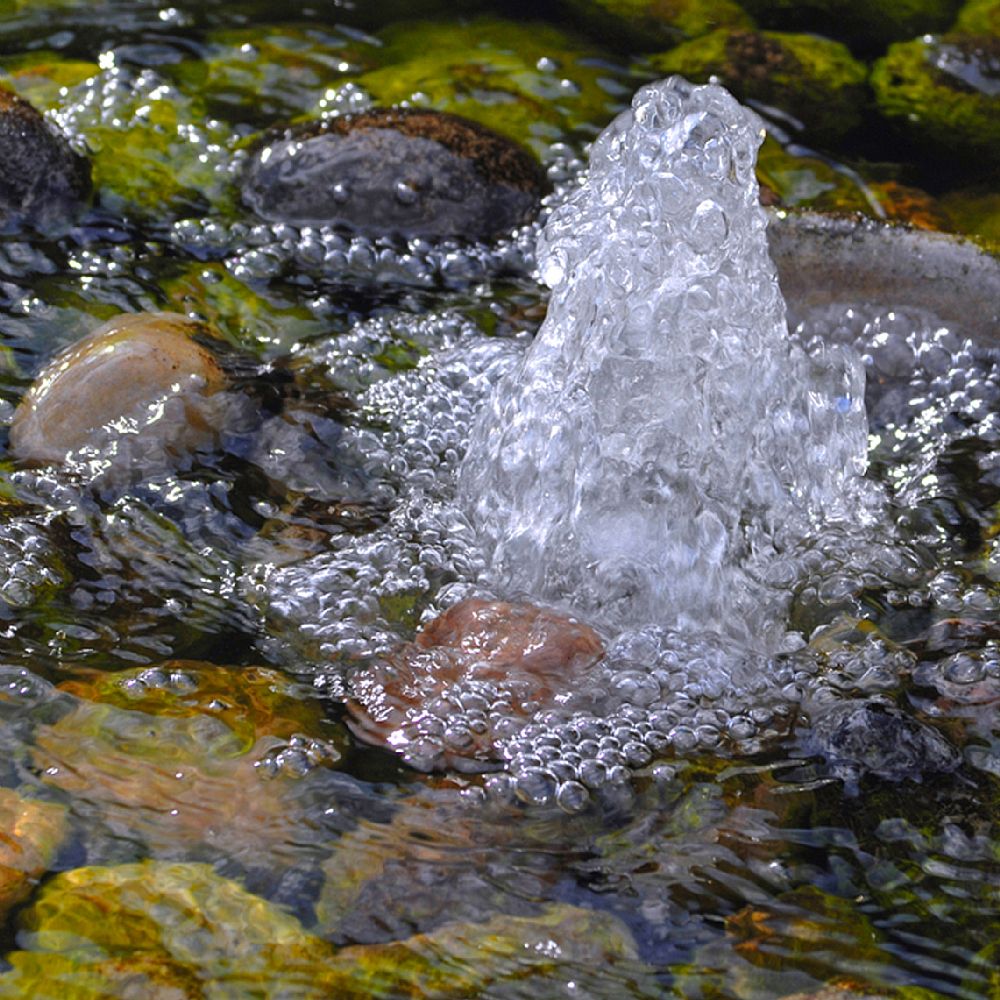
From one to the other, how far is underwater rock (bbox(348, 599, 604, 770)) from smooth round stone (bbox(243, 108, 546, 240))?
1981 millimetres

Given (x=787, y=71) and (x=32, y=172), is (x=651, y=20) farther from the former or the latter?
(x=32, y=172)

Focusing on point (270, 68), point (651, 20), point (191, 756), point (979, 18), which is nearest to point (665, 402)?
point (191, 756)

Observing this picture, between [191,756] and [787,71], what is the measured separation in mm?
4127

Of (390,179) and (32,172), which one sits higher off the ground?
(390,179)

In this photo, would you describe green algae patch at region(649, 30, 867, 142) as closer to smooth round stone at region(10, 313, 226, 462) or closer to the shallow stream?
the shallow stream

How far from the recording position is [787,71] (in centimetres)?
570

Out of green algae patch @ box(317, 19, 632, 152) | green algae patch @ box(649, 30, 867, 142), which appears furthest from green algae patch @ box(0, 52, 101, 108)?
green algae patch @ box(649, 30, 867, 142)

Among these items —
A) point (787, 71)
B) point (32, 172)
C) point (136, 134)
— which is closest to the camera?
point (32, 172)

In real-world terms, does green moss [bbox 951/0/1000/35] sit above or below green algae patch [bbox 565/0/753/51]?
above

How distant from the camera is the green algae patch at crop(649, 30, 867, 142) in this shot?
5570 millimetres

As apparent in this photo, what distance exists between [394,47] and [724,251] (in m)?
2.85

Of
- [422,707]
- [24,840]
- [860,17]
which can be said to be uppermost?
[860,17]

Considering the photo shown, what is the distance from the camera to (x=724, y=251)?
3.61m

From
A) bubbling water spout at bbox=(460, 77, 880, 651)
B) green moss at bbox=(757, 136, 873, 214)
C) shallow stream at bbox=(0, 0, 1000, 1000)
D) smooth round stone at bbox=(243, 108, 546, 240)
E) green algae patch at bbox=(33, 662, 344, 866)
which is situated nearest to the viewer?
shallow stream at bbox=(0, 0, 1000, 1000)
